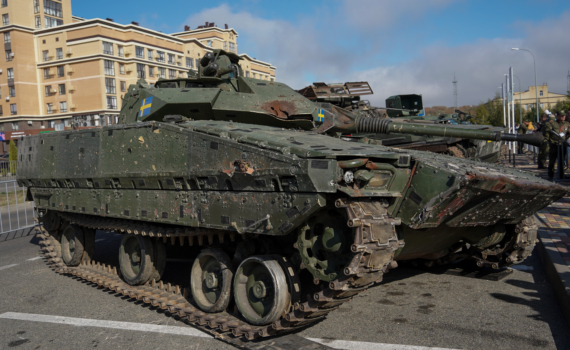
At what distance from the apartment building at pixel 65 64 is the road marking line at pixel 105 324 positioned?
37864 millimetres

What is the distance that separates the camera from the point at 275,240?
516cm

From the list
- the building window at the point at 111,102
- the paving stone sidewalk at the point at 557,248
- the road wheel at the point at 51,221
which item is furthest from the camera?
the building window at the point at 111,102

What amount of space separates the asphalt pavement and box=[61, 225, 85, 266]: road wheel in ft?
2.06

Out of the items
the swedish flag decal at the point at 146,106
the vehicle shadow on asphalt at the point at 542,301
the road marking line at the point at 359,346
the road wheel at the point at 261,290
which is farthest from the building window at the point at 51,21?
the road marking line at the point at 359,346

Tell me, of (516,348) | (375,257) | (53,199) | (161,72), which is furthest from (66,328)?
(161,72)

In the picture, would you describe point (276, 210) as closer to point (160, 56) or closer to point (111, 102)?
Result: point (111, 102)

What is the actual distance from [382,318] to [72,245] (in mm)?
5397

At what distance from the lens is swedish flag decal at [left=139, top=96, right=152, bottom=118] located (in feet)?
21.2

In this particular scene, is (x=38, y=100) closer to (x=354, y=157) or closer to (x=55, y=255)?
(x=55, y=255)

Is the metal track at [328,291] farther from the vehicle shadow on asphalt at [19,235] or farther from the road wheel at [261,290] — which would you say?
the vehicle shadow on asphalt at [19,235]

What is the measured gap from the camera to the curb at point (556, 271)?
5164 mm

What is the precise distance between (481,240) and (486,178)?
2.00 meters

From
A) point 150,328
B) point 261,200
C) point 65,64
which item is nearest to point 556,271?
point 261,200

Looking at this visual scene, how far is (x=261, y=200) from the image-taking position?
4.54 meters
